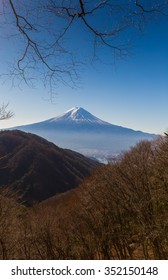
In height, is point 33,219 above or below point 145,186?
below

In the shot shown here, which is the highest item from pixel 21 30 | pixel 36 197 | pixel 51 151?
pixel 21 30

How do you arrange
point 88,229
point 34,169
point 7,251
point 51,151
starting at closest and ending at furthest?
point 7,251 < point 88,229 < point 34,169 < point 51,151

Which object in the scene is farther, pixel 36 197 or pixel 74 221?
pixel 36 197
